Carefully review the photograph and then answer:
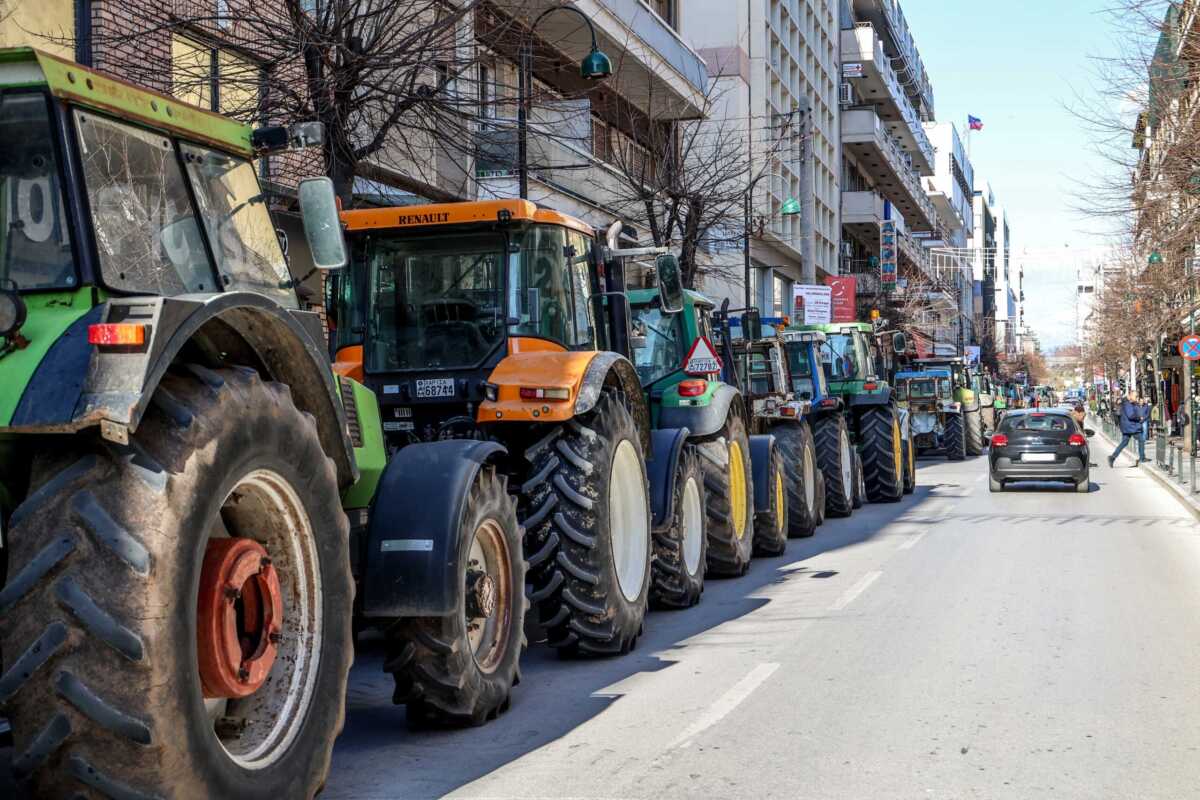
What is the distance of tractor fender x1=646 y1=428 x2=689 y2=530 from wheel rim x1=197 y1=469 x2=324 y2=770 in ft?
16.4

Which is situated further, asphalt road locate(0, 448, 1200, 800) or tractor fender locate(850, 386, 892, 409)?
tractor fender locate(850, 386, 892, 409)

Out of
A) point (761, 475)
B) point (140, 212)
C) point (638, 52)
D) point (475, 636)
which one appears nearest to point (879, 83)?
point (638, 52)

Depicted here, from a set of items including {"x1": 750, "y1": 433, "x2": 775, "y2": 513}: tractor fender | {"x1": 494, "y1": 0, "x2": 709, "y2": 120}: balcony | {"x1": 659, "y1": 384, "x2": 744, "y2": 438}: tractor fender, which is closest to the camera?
{"x1": 659, "y1": 384, "x2": 744, "y2": 438}: tractor fender

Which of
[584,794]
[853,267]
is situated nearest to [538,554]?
[584,794]

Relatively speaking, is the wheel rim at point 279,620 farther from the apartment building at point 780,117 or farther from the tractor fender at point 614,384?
the apartment building at point 780,117

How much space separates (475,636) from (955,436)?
3480 cm

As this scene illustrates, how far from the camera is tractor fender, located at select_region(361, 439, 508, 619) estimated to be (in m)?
6.08

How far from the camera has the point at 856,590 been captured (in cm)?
1180

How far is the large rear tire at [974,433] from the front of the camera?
43.1 metres

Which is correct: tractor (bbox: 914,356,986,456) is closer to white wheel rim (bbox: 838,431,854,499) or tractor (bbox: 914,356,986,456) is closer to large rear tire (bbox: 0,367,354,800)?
white wheel rim (bbox: 838,431,854,499)

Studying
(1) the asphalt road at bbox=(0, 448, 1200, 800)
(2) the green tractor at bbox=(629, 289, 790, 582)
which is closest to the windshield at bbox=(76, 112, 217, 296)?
Answer: (1) the asphalt road at bbox=(0, 448, 1200, 800)

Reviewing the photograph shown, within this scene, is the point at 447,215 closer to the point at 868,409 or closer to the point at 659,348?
the point at 659,348

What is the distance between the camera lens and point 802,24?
170ft

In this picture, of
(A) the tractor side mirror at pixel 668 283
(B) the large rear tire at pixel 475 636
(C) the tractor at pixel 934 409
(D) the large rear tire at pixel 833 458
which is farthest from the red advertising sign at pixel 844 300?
(B) the large rear tire at pixel 475 636
